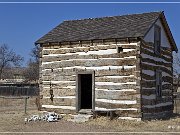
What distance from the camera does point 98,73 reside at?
1991 centimetres

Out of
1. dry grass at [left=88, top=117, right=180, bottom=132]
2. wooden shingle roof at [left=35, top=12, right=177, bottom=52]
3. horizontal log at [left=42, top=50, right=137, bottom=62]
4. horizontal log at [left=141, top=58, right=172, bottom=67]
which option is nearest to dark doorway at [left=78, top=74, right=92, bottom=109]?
horizontal log at [left=42, top=50, right=137, bottom=62]

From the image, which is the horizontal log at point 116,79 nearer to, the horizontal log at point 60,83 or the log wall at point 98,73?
the log wall at point 98,73

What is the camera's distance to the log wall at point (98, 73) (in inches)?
749

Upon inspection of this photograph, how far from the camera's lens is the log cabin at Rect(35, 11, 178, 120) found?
750 inches

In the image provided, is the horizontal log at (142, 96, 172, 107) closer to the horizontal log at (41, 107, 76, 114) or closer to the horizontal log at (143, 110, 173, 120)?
the horizontal log at (143, 110, 173, 120)

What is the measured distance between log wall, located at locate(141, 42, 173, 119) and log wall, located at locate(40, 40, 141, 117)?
0.60m

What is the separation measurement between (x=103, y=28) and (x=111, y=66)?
282cm

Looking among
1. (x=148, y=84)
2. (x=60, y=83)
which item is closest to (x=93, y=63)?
(x=60, y=83)

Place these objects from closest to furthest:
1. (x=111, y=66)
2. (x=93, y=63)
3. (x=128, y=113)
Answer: (x=128, y=113) → (x=111, y=66) → (x=93, y=63)

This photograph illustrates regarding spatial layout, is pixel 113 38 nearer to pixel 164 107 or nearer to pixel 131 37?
pixel 131 37

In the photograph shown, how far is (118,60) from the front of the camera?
1938 centimetres

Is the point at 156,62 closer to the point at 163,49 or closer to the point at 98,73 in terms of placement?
the point at 163,49

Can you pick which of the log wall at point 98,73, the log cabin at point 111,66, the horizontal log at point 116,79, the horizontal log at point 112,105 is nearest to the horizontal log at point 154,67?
the log cabin at point 111,66

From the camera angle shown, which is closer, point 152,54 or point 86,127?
point 86,127
